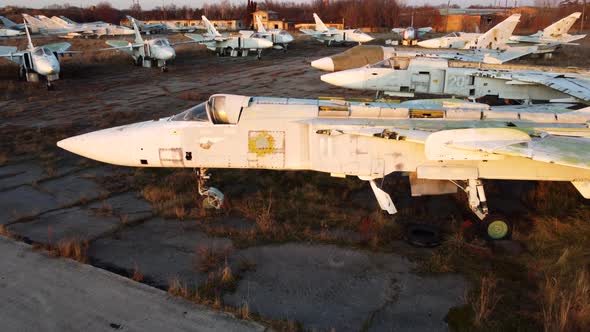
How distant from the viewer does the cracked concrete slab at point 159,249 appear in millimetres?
6816

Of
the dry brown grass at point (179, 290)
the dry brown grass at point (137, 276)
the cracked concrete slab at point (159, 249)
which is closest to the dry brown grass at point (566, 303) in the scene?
the dry brown grass at point (179, 290)

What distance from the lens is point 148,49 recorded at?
36562mm

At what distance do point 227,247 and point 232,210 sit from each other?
6.11 feet

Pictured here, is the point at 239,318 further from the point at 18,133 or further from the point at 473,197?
the point at 18,133


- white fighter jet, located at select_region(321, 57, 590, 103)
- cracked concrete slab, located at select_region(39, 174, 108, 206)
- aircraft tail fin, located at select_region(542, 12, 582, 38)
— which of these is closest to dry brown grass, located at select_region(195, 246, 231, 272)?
cracked concrete slab, located at select_region(39, 174, 108, 206)


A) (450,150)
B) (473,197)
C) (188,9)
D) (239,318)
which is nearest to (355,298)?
(239,318)

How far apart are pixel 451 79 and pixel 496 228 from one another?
10627mm

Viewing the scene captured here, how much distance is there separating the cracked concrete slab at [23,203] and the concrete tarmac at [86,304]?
2398 millimetres

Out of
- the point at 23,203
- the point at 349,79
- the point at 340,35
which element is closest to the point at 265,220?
the point at 23,203

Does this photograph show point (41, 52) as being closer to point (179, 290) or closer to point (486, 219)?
point (179, 290)

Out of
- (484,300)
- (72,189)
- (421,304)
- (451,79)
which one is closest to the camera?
(484,300)

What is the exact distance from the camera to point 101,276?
Result: 21.8 feet

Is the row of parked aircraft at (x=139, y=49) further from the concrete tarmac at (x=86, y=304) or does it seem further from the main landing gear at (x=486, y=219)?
the main landing gear at (x=486, y=219)

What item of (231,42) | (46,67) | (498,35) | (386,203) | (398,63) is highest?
(498,35)
